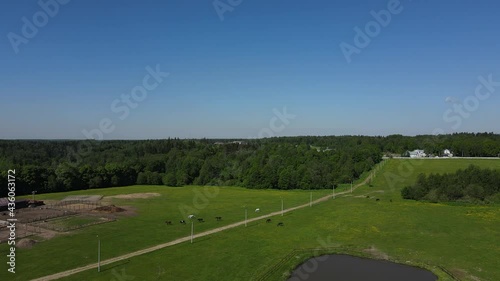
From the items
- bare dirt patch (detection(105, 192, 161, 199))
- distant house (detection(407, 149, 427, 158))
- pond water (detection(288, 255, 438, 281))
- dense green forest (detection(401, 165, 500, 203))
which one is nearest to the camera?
pond water (detection(288, 255, 438, 281))

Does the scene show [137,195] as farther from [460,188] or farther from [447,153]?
[447,153]

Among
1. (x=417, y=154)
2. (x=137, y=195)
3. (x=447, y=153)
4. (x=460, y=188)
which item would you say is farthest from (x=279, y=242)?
(x=447, y=153)

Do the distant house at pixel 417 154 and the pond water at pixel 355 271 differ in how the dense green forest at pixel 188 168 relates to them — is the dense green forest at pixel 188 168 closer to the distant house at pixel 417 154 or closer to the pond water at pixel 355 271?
the distant house at pixel 417 154

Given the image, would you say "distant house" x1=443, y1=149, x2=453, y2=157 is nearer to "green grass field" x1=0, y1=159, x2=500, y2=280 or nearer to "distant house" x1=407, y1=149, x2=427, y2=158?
"distant house" x1=407, y1=149, x2=427, y2=158

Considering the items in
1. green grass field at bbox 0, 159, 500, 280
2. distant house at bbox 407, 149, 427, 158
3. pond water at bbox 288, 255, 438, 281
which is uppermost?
distant house at bbox 407, 149, 427, 158

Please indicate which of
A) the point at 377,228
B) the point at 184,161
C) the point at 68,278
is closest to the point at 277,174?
the point at 184,161

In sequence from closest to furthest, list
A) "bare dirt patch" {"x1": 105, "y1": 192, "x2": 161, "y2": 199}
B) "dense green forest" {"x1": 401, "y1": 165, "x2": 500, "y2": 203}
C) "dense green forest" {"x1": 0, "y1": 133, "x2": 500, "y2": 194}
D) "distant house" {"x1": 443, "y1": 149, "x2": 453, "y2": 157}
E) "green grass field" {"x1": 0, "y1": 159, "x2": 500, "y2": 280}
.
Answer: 1. "green grass field" {"x1": 0, "y1": 159, "x2": 500, "y2": 280}
2. "dense green forest" {"x1": 401, "y1": 165, "x2": 500, "y2": 203}
3. "bare dirt patch" {"x1": 105, "y1": 192, "x2": 161, "y2": 199}
4. "dense green forest" {"x1": 0, "y1": 133, "x2": 500, "y2": 194}
5. "distant house" {"x1": 443, "y1": 149, "x2": 453, "y2": 157}

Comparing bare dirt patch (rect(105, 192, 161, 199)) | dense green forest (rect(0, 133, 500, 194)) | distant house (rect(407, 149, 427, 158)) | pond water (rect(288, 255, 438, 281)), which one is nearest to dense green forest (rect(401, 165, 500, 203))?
dense green forest (rect(0, 133, 500, 194))
